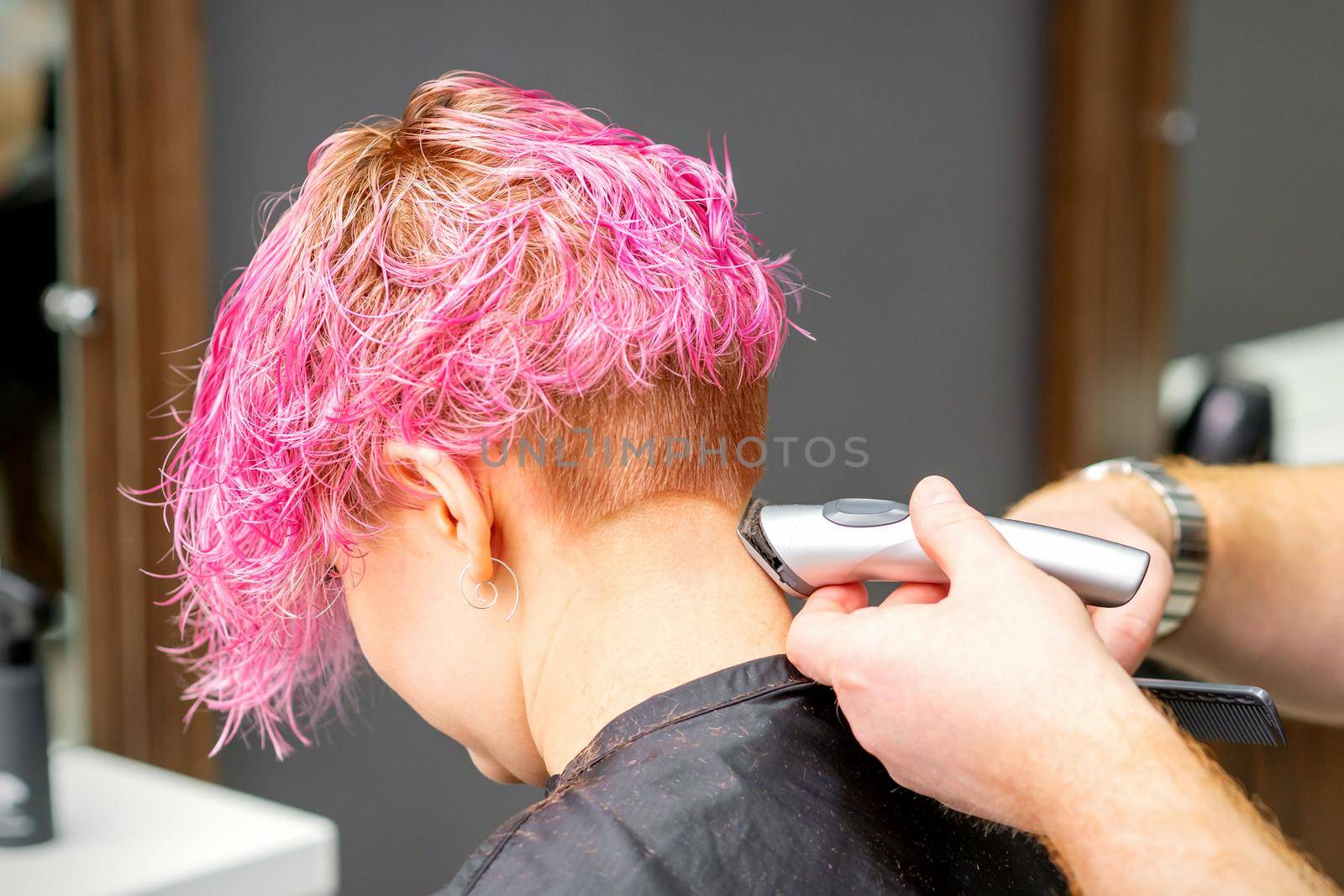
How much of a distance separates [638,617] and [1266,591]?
27.1 inches

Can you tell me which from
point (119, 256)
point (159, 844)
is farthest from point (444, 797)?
point (119, 256)

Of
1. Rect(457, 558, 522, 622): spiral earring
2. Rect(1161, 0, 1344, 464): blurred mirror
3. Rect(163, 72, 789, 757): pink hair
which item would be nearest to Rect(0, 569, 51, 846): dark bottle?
Rect(163, 72, 789, 757): pink hair

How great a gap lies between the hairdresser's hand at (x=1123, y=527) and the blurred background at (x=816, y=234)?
0.27m

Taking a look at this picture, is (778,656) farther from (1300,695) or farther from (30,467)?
(30,467)

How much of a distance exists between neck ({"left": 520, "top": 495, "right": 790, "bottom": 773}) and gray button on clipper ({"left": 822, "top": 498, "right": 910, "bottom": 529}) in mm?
88

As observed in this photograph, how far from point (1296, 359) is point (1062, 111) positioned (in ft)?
2.18

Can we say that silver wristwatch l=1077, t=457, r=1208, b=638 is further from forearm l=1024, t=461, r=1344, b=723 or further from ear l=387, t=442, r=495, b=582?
ear l=387, t=442, r=495, b=582

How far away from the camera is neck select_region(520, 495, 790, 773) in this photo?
63 centimetres

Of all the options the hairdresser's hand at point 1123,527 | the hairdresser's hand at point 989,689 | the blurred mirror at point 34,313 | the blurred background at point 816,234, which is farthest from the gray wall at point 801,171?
the hairdresser's hand at point 989,689

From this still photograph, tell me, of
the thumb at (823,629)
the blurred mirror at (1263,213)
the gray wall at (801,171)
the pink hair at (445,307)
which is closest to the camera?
the thumb at (823,629)

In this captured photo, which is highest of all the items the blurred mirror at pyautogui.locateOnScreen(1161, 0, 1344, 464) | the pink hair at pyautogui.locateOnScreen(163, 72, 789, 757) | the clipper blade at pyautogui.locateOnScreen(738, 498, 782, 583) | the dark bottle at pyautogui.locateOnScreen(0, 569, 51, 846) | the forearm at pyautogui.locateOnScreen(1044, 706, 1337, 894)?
the blurred mirror at pyautogui.locateOnScreen(1161, 0, 1344, 464)

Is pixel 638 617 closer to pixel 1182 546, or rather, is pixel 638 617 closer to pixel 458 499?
pixel 458 499

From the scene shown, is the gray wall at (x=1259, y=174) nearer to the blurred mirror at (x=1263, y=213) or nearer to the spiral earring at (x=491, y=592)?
the blurred mirror at (x=1263, y=213)

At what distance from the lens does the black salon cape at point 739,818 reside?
53 centimetres
